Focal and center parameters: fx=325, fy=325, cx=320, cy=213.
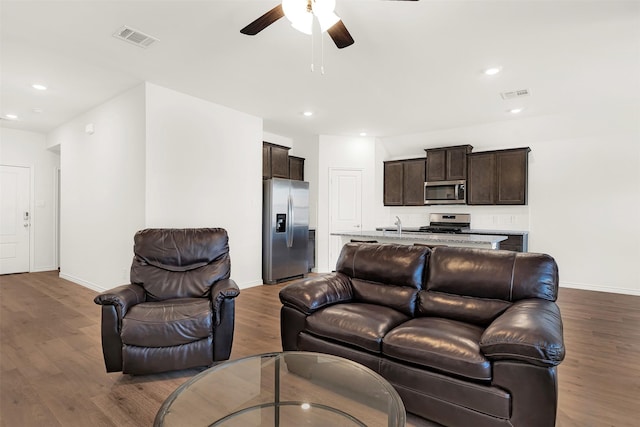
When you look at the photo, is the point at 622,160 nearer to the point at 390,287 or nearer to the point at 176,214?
the point at 390,287

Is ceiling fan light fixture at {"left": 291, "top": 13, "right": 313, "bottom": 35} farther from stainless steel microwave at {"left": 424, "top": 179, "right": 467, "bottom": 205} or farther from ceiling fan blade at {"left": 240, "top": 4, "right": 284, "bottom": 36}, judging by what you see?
stainless steel microwave at {"left": 424, "top": 179, "right": 467, "bottom": 205}

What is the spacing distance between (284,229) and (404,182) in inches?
102

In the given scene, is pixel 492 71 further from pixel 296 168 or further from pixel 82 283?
pixel 82 283

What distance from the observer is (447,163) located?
587cm

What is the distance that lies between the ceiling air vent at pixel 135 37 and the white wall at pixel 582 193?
4.97m

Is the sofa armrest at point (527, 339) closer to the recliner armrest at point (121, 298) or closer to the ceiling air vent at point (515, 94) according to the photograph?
the recliner armrest at point (121, 298)

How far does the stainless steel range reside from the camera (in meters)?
5.82

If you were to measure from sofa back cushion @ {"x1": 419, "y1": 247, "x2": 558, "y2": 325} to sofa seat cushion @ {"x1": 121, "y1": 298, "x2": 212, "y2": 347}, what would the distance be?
1.61 metres

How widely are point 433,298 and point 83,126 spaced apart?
558 centimetres

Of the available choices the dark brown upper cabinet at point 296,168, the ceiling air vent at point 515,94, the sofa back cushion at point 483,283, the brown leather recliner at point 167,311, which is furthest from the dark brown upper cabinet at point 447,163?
the brown leather recliner at point 167,311

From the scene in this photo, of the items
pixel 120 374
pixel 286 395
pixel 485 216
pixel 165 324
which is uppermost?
pixel 485 216

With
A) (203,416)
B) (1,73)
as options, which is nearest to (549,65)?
(203,416)

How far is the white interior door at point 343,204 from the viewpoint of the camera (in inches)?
253

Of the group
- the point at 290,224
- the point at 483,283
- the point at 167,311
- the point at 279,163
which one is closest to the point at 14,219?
the point at 279,163
